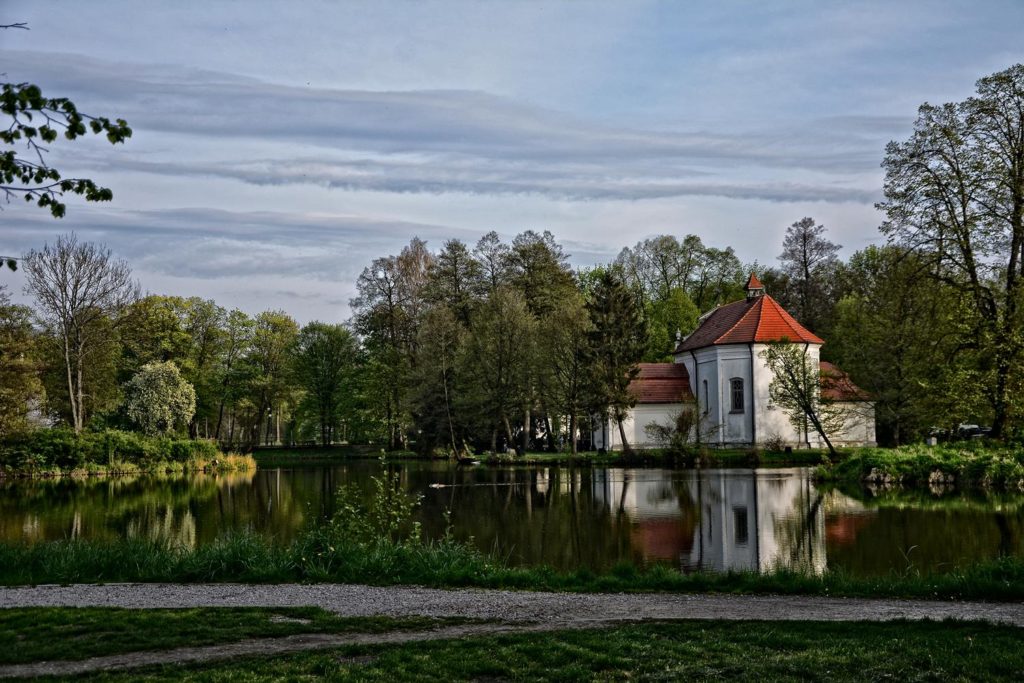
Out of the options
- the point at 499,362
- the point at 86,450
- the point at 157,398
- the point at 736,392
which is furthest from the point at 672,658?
the point at 157,398

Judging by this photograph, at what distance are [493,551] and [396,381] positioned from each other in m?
39.5

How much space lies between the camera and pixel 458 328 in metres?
48.5

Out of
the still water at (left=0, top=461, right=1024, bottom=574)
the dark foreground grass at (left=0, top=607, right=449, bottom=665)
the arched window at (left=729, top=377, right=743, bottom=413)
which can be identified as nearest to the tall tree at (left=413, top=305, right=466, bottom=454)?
the still water at (left=0, top=461, right=1024, bottom=574)

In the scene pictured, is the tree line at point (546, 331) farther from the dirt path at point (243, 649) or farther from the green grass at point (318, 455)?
the dirt path at point (243, 649)

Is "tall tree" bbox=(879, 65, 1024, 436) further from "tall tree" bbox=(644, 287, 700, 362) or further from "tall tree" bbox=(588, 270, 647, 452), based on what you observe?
"tall tree" bbox=(644, 287, 700, 362)

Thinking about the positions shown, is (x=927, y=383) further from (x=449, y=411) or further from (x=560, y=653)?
(x=449, y=411)

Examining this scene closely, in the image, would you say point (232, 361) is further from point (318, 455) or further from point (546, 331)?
point (546, 331)

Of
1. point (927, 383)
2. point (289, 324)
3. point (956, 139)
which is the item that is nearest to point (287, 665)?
point (927, 383)

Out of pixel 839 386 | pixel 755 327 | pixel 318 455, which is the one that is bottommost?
pixel 318 455

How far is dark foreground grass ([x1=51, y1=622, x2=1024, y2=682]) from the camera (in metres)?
6.17

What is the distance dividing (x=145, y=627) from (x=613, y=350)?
35.9 metres

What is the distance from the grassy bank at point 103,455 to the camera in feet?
121

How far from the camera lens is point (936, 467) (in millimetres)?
26438

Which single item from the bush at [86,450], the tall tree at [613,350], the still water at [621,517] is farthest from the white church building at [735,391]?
the bush at [86,450]
